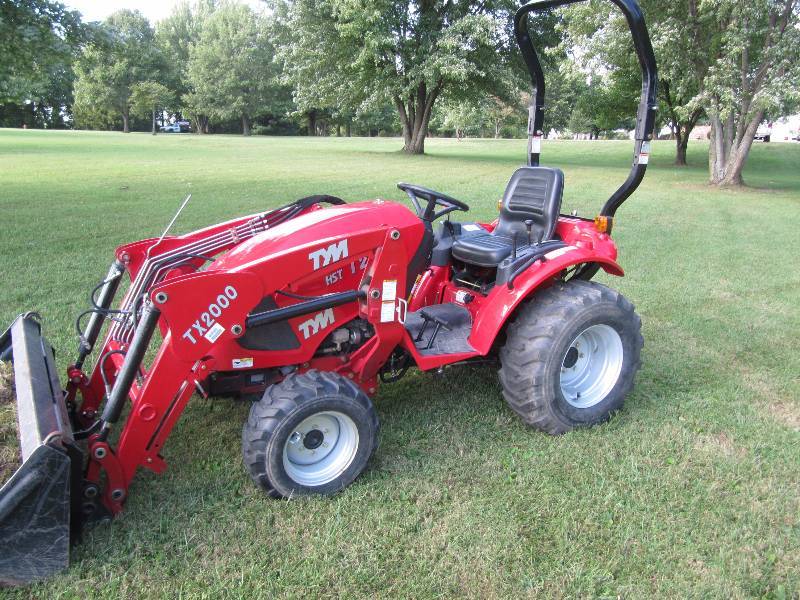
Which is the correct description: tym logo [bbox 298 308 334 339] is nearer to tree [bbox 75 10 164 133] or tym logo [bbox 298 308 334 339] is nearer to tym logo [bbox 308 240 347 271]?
tym logo [bbox 308 240 347 271]

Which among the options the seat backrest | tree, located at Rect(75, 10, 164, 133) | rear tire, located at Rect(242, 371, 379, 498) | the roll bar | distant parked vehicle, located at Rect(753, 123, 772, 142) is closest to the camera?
rear tire, located at Rect(242, 371, 379, 498)

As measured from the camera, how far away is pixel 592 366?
3.73 m

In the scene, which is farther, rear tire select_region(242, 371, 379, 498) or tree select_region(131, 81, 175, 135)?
tree select_region(131, 81, 175, 135)

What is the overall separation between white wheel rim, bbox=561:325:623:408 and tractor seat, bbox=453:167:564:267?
2.20ft

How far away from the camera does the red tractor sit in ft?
7.98

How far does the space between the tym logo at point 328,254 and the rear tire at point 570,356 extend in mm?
1120

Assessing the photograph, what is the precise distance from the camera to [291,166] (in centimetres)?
2017

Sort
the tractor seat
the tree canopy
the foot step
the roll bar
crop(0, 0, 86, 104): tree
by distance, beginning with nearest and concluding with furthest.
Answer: the roll bar
the foot step
the tractor seat
crop(0, 0, 86, 104): tree
the tree canopy

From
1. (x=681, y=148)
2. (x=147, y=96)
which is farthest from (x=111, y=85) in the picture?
(x=681, y=148)

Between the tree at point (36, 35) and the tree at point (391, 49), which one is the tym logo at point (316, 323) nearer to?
the tree at point (36, 35)

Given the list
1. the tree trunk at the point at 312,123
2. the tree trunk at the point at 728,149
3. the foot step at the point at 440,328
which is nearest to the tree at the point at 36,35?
the foot step at the point at 440,328

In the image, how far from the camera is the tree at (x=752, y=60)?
13.0 m

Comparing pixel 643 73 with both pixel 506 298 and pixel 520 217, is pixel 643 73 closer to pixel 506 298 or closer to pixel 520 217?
pixel 520 217

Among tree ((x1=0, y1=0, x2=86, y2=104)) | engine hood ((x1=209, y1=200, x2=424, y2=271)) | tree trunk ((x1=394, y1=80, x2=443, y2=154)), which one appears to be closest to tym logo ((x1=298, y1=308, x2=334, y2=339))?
engine hood ((x1=209, y1=200, x2=424, y2=271))
